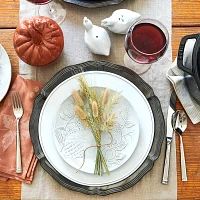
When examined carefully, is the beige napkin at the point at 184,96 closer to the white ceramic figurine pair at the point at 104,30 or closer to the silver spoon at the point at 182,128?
the silver spoon at the point at 182,128

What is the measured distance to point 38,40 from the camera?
0.85m

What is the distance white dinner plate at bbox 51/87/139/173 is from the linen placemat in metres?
0.08

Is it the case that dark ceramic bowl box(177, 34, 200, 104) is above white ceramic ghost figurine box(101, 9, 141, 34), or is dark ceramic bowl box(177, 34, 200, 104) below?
below

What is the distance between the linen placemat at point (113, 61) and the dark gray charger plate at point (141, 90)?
1.0 inches

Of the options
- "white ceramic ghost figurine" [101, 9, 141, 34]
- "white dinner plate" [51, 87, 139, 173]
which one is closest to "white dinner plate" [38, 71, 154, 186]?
"white dinner plate" [51, 87, 139, 173]

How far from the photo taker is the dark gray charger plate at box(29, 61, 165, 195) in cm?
88

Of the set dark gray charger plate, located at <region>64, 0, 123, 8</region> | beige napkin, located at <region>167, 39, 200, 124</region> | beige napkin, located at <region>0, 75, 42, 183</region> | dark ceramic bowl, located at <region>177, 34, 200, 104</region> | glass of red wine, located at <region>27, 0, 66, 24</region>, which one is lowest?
beige napkin, located at <region>0, 75, 42, 183</region>

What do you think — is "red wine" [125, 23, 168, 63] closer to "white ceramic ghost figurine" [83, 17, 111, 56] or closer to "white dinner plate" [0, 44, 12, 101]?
"white ceramic ghost figurine" [83, 17, 111, 56]

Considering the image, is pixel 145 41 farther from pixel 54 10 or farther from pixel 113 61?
pixel 54 10

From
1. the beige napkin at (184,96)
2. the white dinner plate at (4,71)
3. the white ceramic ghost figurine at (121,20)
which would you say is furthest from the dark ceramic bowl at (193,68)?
the white dinner plate at (4,71)

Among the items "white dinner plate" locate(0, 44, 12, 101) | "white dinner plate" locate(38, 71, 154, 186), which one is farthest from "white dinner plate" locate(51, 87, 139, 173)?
"white dinner plate" locate(0, 44, 12, 101)

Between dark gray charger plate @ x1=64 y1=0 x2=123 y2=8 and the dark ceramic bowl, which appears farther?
dark gray charger plate @ x1=64 y1=0 x2=123 y2=8

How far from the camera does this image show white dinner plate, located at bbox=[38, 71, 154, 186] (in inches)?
34.6

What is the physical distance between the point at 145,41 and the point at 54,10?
0.25 meters
